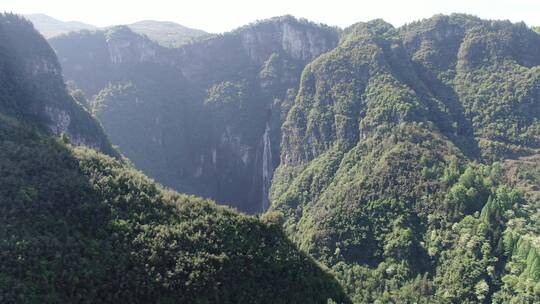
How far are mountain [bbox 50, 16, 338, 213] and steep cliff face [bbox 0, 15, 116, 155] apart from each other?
45.1 metres

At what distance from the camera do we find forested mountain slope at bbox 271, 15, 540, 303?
67.0 meters

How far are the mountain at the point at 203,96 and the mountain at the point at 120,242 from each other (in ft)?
301

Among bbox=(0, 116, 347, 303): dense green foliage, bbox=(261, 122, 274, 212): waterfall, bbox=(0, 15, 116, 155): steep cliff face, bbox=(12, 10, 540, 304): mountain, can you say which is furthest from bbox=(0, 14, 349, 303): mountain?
bbox=(261, 122, 274, 212): waterfall

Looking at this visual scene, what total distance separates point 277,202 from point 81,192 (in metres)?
68.0

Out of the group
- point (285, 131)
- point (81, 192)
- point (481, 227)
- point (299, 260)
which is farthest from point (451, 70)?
point (81, 192)

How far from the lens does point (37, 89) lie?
9088 centimetres

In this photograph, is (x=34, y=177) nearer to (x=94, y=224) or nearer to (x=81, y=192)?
(x=81, y=192)

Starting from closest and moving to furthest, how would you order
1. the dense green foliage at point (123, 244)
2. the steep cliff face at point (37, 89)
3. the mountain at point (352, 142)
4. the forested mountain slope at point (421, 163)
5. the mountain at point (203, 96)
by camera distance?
1. the dense green foliage at point (123, 244)
2. the mountain at point (352, 142)
3. the forested mountain slope at point (421, 163)
4. the steep cliff face at point (37, 89)
5. the mountain at point (203, 96)

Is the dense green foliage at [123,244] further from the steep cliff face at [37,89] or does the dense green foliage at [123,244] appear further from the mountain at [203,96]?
the mountain at [203,96]

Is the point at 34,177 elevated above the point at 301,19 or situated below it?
below

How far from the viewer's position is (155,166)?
→ 481 ft

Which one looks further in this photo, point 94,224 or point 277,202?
point 277,202

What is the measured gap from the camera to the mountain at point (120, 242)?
36.4m

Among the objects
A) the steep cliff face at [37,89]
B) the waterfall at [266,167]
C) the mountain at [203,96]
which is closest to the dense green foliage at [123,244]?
the steep cliff face at [37,89]
